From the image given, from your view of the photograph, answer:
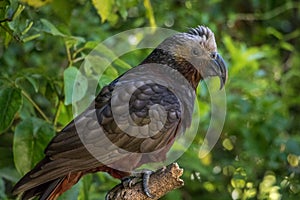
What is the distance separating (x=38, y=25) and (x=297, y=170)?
5.00 ft

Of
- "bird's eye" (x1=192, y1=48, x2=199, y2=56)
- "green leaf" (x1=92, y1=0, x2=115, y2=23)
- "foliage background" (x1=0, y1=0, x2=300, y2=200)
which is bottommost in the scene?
"foliage background" (x1=0, y1=0, x2=300, y2=200)

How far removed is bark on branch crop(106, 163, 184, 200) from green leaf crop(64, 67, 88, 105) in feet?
1.24

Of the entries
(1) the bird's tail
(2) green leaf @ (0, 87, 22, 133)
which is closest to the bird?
(1) the bird's tail

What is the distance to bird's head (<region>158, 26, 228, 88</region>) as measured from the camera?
2041 millimetres

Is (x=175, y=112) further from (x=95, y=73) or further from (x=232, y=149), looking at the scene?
(x=232, y=149)

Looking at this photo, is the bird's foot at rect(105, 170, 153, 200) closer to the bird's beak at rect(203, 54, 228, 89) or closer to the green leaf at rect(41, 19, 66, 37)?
the bird's beak at rect(203, 54, 228, 89)

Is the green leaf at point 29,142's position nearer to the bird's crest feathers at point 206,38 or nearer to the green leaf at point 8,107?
the green leaf at point 8,107

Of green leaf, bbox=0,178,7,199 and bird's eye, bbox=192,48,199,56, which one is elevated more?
bird's eye, bbox=192,48,199,56

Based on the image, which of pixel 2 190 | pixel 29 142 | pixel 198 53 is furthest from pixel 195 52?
pixel 2 190

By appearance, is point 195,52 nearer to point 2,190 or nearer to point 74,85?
point 74,85

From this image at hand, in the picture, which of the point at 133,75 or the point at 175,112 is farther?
the point at 133,75

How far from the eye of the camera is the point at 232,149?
3.52 m

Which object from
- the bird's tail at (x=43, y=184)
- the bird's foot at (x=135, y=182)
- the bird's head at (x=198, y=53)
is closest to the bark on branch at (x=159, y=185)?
the bird's foot at (x=135, y=182)

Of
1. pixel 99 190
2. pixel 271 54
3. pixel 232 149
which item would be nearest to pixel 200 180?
pixel 232 149
